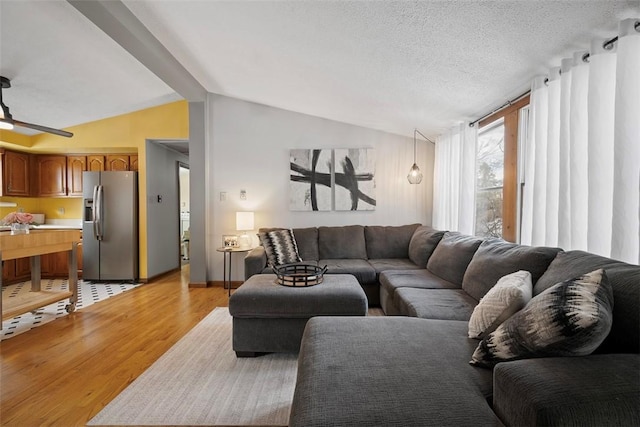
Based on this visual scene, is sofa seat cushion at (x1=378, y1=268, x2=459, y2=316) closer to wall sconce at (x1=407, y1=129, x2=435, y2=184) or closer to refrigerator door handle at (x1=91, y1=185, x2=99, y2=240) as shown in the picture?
wall sconce at (x1=407, y1=129, x2=435, y2=184)

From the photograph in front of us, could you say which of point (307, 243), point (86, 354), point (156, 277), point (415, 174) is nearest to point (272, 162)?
point (307, 243)

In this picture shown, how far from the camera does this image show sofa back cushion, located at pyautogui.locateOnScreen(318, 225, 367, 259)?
13.5ft

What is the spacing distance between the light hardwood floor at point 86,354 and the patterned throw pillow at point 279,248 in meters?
0.87

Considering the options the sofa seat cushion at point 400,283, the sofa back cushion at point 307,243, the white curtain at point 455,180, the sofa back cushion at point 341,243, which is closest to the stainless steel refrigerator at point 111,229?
the sofa back cushion at point 307,243

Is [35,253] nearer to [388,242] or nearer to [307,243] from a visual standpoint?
[307,243]

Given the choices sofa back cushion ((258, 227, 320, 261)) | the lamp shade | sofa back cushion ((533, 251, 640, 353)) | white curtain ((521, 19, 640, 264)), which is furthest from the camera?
the lamp shade

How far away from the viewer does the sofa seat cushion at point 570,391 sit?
0.80 m

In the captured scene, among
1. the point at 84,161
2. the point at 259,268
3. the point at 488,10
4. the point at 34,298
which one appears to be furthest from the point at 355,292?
the point at 84,161

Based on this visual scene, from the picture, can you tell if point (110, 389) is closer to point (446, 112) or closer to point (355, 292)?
point (355, 292)

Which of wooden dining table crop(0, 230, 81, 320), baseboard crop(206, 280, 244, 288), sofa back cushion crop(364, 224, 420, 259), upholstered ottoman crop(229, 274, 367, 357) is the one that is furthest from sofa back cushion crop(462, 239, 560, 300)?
wooden dining table crop(0, 230, 81, 320)

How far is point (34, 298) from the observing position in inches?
127

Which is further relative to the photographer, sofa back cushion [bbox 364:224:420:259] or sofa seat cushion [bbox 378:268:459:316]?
sofa back cushion [bbox 364:224:420:259]

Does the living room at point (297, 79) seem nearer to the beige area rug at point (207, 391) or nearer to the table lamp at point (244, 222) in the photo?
the table lamp at point (244, 222)

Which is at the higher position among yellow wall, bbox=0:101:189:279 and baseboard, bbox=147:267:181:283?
yellow wall, bbox=0:101:189:279
